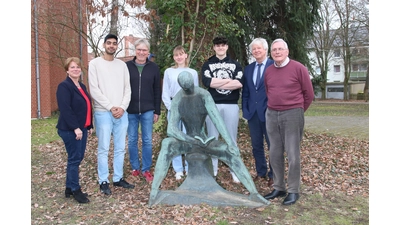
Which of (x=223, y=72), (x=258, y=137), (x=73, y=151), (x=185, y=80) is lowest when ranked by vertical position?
(x=73, y=151)

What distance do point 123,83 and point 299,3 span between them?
653cm

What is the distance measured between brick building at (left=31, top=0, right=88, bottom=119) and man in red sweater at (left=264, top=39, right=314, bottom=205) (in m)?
6.25

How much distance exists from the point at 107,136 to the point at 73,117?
598 mm

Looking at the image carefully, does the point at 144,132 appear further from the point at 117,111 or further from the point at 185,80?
the point at 185,80

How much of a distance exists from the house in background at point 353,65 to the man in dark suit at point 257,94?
9122 mm

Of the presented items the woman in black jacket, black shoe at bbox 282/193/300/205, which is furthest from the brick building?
black shoe at bbox 282/193/300/205

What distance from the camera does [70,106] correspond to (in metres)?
4.26

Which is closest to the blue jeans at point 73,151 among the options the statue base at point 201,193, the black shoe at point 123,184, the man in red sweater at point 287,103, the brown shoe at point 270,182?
the black shoe at point 123,184

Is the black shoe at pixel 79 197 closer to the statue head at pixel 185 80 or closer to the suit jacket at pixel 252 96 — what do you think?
the statue head at pixel 185 80

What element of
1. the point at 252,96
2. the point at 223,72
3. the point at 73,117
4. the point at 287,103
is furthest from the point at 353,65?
the point at 73,117

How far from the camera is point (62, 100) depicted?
4.20 m

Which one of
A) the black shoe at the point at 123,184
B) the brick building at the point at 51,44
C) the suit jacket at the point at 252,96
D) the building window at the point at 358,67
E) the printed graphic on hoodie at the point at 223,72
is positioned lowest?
the black shoe at the point at 123,184

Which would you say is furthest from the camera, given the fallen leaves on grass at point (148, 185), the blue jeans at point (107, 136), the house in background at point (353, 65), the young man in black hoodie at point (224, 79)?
the house in background at point (353, 65)

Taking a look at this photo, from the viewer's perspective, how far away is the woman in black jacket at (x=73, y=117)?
4.21 m
